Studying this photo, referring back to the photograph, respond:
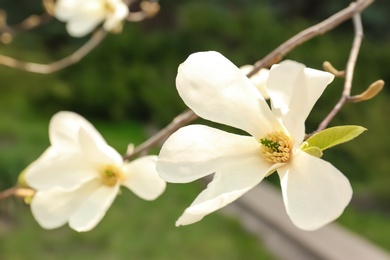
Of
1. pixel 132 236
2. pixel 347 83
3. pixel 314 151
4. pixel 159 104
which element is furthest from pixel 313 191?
pixel 159 104

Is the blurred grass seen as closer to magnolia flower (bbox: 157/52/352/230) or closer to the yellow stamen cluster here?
the yellow stamen cluster

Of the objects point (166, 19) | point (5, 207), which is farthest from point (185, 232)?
point (166, 19)

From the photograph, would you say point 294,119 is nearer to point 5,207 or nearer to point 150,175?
point 150,175

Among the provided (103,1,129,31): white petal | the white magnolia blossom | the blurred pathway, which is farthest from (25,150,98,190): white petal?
the blurred pathway

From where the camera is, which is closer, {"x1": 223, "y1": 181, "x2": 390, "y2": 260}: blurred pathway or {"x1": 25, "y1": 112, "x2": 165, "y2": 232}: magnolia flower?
{"x1": 25, "y1": 112, "x2": 165, "y2": 232}: magnolia flower

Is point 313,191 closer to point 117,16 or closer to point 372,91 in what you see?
point 372,91

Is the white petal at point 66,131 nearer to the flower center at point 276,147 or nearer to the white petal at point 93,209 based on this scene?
the white petal at point 93,209

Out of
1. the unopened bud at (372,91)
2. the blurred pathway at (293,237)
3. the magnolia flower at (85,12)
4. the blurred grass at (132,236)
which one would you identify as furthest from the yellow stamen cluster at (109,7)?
the blurred pathway at (293,237)
